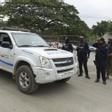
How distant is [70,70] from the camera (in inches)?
270

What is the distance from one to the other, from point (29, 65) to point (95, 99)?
7.18 ft

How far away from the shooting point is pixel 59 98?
6.22 meters

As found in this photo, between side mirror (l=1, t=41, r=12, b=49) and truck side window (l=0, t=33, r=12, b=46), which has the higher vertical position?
truck side window (l=0, t=33, r=12, b=46)

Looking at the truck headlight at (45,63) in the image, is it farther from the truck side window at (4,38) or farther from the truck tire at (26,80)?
the truck side window at (4,38)

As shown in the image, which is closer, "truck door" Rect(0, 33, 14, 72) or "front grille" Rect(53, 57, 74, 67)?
"front grille" Rect(53, 57, 74, 67)

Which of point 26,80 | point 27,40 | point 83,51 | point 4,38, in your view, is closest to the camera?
point 26,80

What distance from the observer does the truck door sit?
7059mm

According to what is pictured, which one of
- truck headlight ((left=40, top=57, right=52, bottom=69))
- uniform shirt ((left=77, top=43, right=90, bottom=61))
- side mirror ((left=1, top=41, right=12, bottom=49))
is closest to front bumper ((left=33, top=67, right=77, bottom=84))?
truck headlight ((left=40, top=57, right=52, bottom=69))

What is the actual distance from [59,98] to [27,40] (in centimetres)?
244

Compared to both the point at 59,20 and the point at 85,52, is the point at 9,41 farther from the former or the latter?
the point at 59,20

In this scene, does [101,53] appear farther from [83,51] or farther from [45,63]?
[45,63]

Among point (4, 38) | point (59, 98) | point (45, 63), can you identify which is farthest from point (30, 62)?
point (4, 38)

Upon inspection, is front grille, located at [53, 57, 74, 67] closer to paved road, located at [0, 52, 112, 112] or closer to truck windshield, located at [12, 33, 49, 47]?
paved road, located at [0, 52, 112, 112]

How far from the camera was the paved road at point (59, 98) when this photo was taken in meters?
5.43
